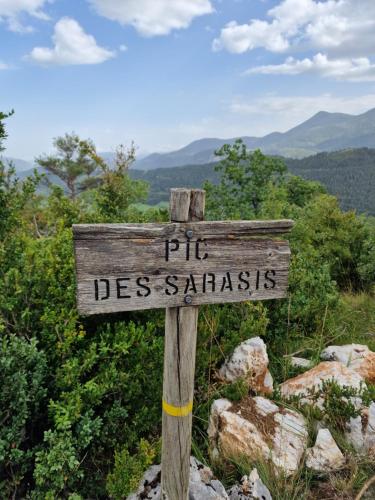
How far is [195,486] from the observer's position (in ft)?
8.23

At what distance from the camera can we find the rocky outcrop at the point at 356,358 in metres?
4.07

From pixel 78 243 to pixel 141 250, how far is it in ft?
1.00

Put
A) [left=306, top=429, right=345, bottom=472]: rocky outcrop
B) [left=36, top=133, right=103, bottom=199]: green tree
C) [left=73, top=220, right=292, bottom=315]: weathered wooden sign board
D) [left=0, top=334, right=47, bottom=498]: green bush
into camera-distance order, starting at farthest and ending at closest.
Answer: [left=36, top=133, right=103, bottom=199]: green tree, [left=306, top=429, right=345, bottom=472]: rocky outcrop, [left=0, top=334, right=47, bottom=498]: green bush, [left=73, top=220, right=292, bottom=315]: weathered wooden sign board

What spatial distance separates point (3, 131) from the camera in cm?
386

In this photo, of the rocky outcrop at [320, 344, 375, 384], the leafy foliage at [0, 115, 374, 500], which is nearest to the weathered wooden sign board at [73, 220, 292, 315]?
the leafy foliage at [0, 115, 374, 500]

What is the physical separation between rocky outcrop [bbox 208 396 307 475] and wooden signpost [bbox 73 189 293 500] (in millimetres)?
971

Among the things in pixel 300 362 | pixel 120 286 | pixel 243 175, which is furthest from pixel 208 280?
pixel 243 175

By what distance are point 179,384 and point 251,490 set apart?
111cm

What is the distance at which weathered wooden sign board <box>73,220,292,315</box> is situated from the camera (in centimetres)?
176

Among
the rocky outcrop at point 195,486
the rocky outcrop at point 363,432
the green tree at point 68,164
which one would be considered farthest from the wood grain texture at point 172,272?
the green tree at point 68,164

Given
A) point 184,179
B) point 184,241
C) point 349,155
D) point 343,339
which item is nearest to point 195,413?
point 184,241

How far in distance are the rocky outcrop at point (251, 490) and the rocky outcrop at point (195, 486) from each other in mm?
105

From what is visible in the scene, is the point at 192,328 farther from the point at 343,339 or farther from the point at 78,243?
the point at 343,339

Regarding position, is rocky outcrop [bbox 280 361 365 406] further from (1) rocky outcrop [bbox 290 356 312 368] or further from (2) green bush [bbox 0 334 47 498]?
(2) green bush [bbox 0 334 47 498]
